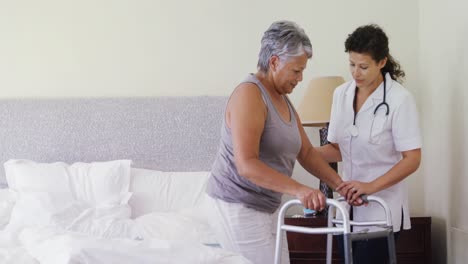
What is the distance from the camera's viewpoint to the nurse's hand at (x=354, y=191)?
7.18 ft

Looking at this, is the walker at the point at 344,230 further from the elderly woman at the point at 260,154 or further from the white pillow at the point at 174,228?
the white pillow at the point at 174,228

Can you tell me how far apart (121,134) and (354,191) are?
1.88 m

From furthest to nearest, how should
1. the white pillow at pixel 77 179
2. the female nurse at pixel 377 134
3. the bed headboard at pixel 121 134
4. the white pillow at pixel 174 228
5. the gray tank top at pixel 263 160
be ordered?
the bed headboard at pixel 121 134 → the white pillow at pixel 77 179 → the white pillow at pixel 174 228 → the female nurse at pixel 377 134 → the gray tank top at pixel 263 160

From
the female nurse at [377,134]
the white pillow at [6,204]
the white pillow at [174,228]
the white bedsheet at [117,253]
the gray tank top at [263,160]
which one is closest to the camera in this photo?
the white bedsheet at [117,253]

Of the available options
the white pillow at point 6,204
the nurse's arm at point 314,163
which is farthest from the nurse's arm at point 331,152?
the white pillow at point 6,204

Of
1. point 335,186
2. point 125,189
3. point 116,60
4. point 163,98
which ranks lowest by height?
point 125,189

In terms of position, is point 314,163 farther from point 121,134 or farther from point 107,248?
point 121,134

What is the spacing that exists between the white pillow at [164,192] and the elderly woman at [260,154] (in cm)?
142

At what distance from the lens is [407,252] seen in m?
3.27

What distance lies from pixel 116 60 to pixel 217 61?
→ 2.13 ft

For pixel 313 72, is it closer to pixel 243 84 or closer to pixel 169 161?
pixel 169 161

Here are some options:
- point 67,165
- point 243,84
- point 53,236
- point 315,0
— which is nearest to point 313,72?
point 315,0

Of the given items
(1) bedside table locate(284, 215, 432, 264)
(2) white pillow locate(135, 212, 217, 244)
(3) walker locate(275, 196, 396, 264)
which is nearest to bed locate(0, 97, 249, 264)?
(2) white pillow locate(135, 212, 217, 244)

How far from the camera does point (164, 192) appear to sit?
11.3ft
